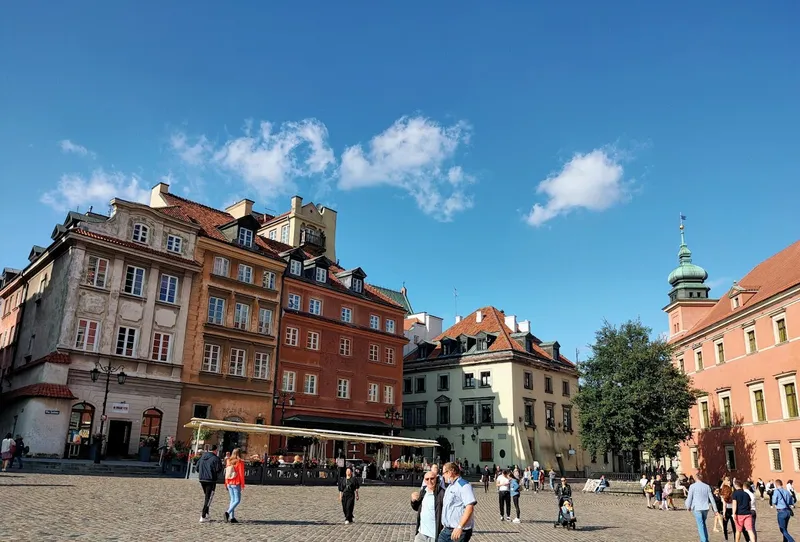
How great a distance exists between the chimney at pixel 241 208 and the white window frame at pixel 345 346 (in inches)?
512

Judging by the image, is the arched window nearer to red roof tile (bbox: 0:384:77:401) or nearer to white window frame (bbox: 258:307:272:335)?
red roof tile (bbox: 0:384:77:401)

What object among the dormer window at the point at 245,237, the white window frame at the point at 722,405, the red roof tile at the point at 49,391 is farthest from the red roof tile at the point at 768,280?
the red roof tile at the point at 49,391

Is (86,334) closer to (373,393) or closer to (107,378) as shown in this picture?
(107,378)

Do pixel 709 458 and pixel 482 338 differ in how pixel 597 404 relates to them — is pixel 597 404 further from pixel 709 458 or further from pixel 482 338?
pixel 482 338

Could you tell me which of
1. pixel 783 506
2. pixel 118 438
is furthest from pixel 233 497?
pixel 118 438

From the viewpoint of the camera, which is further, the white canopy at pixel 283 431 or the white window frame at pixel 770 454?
the white window frame at pixel 770 454

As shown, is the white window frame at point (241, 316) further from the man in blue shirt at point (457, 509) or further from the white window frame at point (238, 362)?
the man in blue shirt at point (457, 509)

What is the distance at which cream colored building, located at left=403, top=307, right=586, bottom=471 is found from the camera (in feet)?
172

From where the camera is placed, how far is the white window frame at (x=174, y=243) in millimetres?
37125

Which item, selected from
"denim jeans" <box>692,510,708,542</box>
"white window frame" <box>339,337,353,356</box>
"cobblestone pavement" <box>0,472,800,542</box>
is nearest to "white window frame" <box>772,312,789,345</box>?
"cobblestone pavement" <box>0,472,800,542</box>

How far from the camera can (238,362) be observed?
39.2 meters

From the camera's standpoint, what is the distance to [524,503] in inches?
1156

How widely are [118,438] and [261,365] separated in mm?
9615

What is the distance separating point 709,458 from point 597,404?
10568 millimetres
